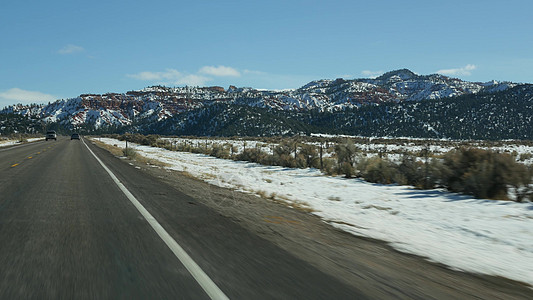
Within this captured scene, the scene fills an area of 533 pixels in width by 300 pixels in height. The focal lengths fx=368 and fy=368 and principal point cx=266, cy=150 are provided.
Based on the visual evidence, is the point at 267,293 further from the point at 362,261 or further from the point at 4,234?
the point at 4,234

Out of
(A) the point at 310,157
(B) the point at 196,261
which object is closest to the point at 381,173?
(A) the point at 310,157

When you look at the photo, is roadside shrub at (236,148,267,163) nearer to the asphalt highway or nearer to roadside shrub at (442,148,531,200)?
roadside shrub at (442,148,531,200)

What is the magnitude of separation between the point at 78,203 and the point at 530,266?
8356 mm

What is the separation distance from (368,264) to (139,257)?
2.89 meters

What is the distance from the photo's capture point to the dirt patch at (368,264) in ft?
12.9

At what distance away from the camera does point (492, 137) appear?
99.1m

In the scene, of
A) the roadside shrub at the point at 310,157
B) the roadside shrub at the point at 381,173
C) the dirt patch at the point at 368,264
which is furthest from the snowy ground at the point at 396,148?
the dirt patch at the point at 368,264

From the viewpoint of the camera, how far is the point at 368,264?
4.74 m

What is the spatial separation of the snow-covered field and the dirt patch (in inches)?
16.0

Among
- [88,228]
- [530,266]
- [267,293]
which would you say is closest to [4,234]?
[88,228]

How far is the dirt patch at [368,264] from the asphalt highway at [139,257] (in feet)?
0.88

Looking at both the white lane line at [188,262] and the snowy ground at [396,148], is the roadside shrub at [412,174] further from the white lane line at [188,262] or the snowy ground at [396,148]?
the snowy ground at [396,148]

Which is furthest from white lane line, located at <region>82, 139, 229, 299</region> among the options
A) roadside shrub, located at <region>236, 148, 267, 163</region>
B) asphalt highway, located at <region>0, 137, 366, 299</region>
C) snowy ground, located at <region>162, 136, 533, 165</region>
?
snowy ground, located at <region>162, 136, 533, 165</region>

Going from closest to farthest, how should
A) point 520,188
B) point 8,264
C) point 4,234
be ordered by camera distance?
point 8,264, point 4,234, point 520,188
